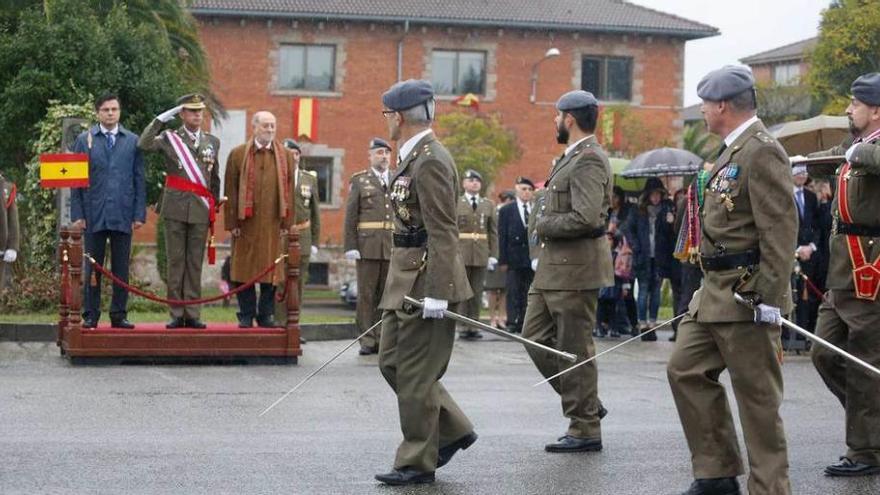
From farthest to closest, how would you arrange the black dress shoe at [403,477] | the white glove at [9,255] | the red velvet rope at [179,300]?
1. the white glove at [9,255]
2. the red velvet rope at [179,300]
3. the black dress shoe at [403,477]

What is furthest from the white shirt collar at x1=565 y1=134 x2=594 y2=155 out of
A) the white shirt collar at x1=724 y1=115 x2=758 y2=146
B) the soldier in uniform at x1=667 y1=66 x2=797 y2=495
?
the white shirt collar at x1=724 y1=115 x2=758 y2=146

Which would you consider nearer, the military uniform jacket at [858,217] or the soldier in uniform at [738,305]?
the soldier in uniform at [738,305]

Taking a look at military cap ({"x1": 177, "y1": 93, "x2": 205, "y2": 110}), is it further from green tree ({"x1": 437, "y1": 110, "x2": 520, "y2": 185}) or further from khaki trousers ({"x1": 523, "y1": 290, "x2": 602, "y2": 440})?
green tree ({"x1": 437, "y1": 110, "x2": 520, "y2": 185})

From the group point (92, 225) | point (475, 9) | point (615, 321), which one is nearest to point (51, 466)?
point (92, 225)

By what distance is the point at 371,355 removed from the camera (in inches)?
616

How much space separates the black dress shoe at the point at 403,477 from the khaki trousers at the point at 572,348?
159 cm

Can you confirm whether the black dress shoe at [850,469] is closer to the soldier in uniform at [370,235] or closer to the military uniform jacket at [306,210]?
the soldier in uniform at [370,235]

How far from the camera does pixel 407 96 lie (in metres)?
8.82

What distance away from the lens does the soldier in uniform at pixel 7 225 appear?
51.7ft

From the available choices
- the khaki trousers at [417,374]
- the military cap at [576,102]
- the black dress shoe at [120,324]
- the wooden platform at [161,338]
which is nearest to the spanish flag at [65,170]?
the wooden platform at [161,338]

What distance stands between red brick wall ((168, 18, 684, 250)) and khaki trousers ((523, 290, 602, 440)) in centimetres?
3845

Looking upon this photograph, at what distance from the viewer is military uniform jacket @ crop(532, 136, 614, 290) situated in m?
9.88

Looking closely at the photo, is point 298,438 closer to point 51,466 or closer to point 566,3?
point 51,466

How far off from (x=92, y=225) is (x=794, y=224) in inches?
325
